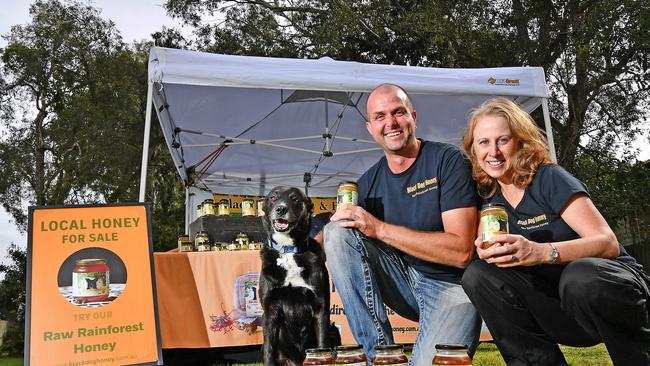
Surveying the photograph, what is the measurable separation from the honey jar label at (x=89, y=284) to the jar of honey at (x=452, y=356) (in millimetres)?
1922

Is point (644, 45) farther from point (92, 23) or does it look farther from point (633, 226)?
point (92, 23)

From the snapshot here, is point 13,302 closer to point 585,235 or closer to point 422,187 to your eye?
point 422,187

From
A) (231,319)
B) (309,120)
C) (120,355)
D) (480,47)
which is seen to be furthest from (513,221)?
(480,47)

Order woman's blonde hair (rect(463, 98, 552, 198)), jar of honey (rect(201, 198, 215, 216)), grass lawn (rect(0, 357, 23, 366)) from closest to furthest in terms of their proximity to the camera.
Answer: woman's blonde hair (rect(463, 98, 552, 198)), jar of honey (rect(201, 198, 215, 216)), grass lawn (rect(0, 357, 23, 366))

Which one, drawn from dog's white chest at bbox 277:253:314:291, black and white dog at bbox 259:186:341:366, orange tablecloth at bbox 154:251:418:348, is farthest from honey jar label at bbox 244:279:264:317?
dog's white chest at bbox 277:253:314:291

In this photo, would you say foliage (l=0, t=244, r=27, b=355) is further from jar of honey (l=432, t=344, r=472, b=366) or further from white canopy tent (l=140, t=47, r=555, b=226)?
jar of honey (l=432, t=344, r=472, b=366)

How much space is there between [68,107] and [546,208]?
16.0 metres

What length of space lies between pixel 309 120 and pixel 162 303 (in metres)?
3.09

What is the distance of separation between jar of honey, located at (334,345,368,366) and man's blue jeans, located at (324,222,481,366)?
0.41m

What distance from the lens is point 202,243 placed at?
419 centimetres

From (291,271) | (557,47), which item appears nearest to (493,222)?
(291,271)

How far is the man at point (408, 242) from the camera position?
221cm

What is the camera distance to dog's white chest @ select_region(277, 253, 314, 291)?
2.66 metres

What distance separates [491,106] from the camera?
2.20 meters
